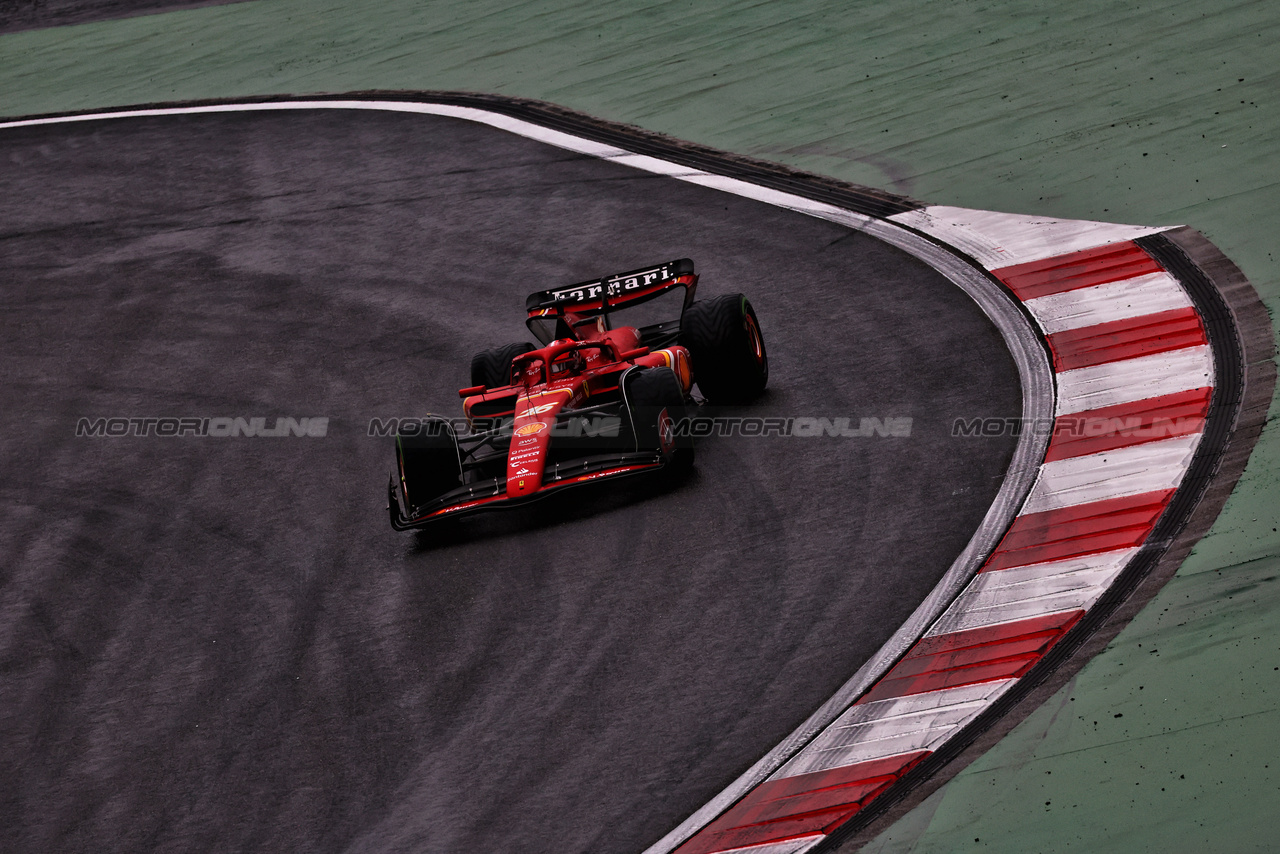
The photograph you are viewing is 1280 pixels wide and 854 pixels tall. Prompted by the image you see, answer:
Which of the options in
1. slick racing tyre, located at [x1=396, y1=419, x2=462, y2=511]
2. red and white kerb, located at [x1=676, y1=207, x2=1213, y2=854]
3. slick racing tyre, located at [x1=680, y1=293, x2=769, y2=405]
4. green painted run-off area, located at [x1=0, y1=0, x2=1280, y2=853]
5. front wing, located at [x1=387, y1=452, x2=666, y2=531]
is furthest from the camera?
slick racing tyre, located at [x1=680, y1=293, x2=769, y2=405]

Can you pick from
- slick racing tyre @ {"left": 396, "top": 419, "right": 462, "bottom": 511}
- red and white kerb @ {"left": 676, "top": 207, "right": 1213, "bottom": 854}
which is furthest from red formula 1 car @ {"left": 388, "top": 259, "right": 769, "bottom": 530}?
red and white kerb @ {"left": 676, "top": 207, "right": 1213, "bottom": 854}

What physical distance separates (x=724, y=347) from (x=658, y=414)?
111 cm

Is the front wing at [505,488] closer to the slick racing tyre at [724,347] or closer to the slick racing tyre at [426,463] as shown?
the slick racing tyre at [426,463]

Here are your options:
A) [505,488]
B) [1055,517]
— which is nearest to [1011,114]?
[1055,517]

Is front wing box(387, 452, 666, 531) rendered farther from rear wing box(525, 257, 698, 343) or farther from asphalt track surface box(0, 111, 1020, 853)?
rear wing box(525, 257, 698, 343)

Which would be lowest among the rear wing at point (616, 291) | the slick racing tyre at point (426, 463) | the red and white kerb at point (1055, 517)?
the red and white kerb at point (1055, 517)

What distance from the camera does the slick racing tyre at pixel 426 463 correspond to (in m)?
10.8

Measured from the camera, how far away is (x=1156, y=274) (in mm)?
12188

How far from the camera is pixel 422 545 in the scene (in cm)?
1088

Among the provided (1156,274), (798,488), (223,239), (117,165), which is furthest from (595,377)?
(117,165)

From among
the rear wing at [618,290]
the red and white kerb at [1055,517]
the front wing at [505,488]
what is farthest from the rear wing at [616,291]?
the red and white kerb at [1055,517]

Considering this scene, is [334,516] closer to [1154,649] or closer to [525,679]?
[525,679]

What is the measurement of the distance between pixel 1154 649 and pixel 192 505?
7.55 metres

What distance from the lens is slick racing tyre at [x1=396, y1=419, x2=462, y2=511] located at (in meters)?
10.8
